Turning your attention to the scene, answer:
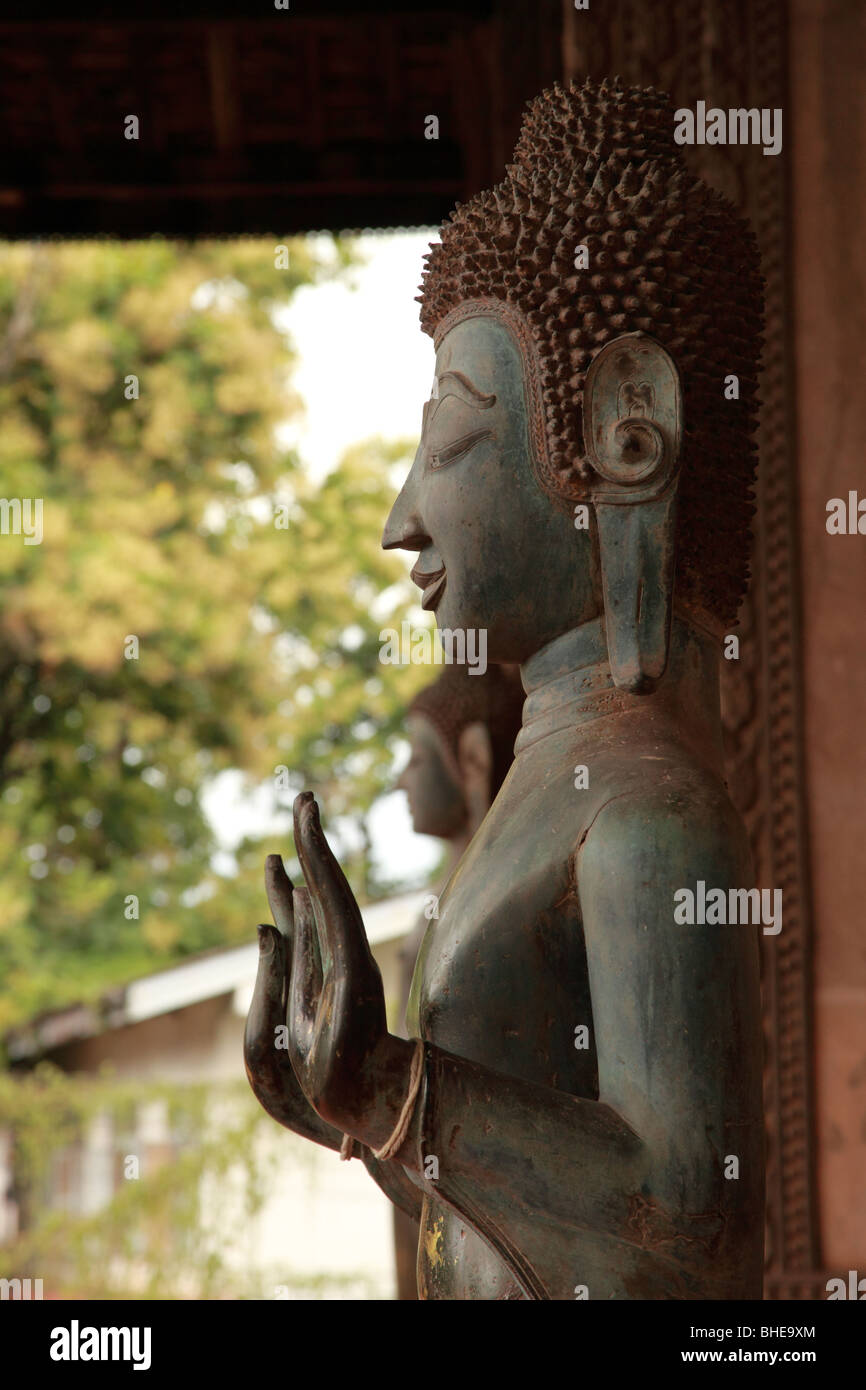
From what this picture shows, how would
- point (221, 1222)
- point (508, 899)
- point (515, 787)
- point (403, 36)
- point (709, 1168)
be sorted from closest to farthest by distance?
point (709, 1168), point (508, 899), point (515, 787), point (403, 36), point (221, 1222)

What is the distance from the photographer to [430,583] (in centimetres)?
216

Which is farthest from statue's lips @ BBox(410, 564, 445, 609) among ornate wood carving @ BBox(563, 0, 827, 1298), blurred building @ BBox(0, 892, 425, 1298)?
blurred building @ BBox(0, 892, 425, 1298)

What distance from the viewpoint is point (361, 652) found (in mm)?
15930

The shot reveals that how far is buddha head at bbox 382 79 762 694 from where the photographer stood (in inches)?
78.5

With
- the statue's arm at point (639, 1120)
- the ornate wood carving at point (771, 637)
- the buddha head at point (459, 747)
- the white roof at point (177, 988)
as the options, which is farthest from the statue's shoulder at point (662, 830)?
the white roof at point (177, 988)

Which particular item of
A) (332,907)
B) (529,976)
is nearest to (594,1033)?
(529,976)

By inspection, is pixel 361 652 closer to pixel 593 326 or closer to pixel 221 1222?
pixel 221 1222

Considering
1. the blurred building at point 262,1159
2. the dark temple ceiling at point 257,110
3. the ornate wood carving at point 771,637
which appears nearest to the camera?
the ornate wood carving at point 771,637

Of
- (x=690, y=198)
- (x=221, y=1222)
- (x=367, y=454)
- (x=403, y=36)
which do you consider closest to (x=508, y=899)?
(x=690, y=198)

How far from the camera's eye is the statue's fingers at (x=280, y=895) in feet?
→ 6.73

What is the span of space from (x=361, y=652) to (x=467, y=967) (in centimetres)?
1398

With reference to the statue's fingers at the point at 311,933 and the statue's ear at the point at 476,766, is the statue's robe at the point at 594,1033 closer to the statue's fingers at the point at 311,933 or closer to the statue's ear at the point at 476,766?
the statue's fingers at the point at 311,933

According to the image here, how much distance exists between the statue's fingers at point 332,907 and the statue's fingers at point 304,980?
49mm

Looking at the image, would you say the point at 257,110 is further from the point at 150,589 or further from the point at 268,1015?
the point at 150,589
